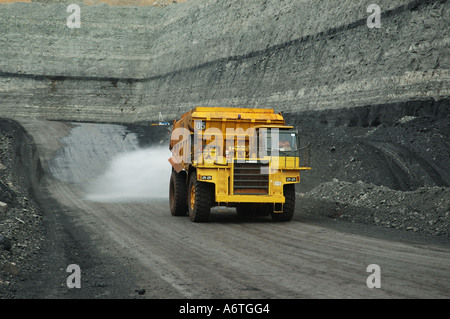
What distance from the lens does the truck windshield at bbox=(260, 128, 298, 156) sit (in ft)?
50.0

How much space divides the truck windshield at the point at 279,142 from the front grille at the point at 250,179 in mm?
708

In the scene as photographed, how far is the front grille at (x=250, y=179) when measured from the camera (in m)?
14.8

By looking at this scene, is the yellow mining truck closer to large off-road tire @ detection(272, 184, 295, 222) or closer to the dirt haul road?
large off-road tire @ detection(272, 184, 295, 222)

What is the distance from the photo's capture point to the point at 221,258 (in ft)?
31.7

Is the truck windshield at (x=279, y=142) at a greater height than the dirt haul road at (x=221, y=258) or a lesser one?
greater

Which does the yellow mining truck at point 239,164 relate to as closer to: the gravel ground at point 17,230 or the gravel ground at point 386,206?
the gravel ground at point 386,206

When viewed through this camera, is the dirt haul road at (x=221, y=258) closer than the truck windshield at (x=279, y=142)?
Yes

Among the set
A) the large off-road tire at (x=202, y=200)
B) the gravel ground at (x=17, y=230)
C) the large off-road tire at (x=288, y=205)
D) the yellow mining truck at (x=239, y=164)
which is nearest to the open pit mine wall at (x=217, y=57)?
the yellow mining truck at (x=239, y=164)

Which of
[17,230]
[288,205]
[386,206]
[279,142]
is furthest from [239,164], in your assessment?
[17,230]

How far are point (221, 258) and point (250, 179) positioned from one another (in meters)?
5.38

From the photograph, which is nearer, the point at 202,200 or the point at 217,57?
the point at 202,200

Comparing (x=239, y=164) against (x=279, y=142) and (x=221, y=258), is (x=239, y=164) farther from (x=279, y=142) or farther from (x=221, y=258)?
(x=221, y=258)

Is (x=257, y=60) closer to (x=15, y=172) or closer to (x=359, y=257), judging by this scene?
(x=15, y=172)

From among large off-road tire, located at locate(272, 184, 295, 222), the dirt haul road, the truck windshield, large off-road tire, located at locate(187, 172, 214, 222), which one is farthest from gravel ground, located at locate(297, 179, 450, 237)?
large off-road tire, located at locate(187, 172, 214, 222)
